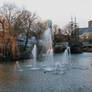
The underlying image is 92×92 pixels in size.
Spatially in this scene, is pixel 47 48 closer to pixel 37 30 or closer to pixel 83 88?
pixel 37 30

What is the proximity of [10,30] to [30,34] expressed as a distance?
25.0 ft

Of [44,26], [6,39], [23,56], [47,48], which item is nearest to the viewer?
[6,39]

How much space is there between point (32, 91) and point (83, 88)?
7.62 ft

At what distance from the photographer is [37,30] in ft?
113

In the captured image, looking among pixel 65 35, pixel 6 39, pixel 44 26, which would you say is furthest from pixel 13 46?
pixel 65 35

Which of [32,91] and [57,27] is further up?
[57,27]

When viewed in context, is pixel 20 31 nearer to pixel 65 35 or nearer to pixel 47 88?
pixel 47 88

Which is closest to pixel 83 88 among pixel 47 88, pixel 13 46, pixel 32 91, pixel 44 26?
pixel 47 88

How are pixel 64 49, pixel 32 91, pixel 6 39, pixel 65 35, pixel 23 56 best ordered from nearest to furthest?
pixel 32 91 → pixel 6 39 → pixel 23 56 → pixel 64 49 → pixel 65 35

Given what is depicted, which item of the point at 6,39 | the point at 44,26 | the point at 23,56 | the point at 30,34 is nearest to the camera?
the point at 6,39

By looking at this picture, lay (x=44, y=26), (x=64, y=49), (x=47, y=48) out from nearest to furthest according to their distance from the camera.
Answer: (x=44, y=26) → (x=47, y=48) → (x=64, y=49)

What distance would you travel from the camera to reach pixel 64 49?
47.3m

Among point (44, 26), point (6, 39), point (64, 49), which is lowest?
point (64, 49)

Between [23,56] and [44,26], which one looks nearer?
[23,56]
